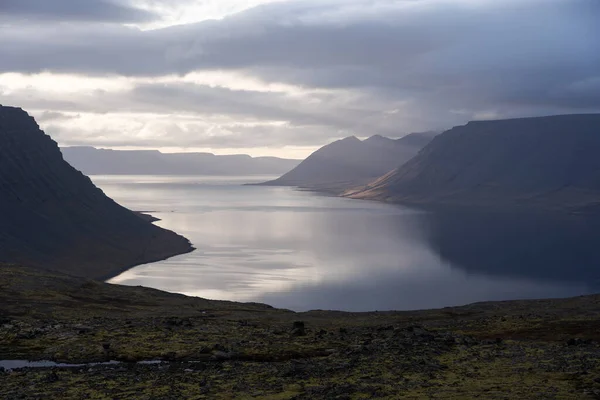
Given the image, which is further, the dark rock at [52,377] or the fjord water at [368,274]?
the fjord water at [368,274]

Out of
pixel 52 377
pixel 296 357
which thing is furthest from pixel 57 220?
pixel 52 377

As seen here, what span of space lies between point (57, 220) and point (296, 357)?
14281 cm

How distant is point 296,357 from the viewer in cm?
3769

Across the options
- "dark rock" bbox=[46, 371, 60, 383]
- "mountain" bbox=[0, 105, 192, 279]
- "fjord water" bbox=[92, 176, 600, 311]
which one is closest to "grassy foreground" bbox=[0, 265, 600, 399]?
"dark rock" bbox=[46, 371, 60, 383]

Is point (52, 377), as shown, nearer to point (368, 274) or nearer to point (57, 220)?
point (368, 274)

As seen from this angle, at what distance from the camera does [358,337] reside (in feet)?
136

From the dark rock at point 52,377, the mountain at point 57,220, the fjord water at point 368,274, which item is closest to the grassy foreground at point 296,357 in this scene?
the dark rock at point 52,377

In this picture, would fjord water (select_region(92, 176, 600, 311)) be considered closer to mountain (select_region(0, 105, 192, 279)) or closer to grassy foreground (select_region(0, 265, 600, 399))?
mountain (select_region(0, 105, 192, 279))

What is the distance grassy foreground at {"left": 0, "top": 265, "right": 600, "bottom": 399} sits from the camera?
28750mm

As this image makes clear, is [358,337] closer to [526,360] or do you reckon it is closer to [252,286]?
[526,360]

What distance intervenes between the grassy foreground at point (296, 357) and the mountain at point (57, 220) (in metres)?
93.5

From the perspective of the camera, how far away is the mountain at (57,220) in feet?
481

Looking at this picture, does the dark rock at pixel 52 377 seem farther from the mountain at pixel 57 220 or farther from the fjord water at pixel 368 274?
the mountain at pixel 57 220

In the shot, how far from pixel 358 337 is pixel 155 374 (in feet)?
46.9
